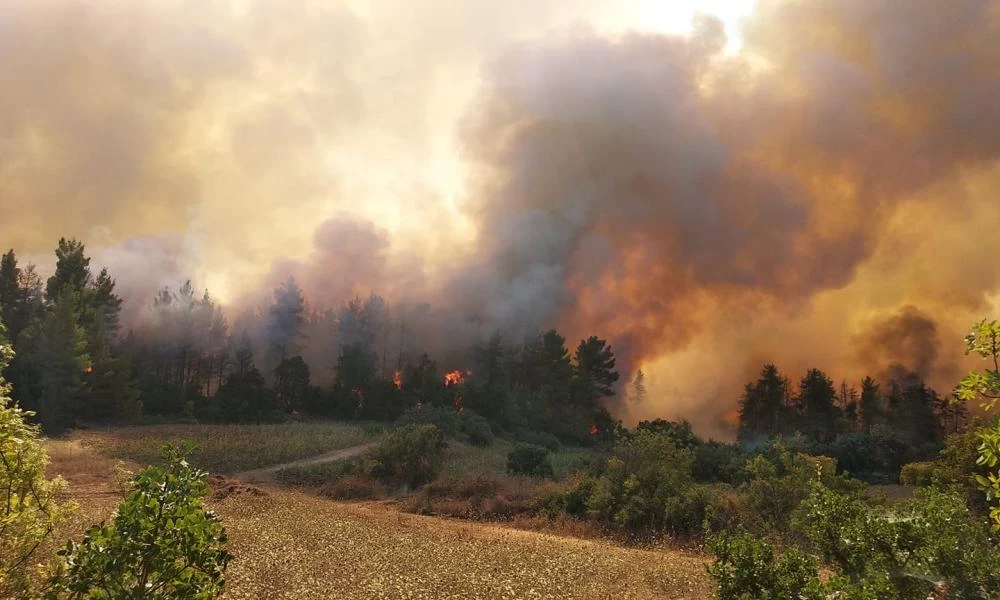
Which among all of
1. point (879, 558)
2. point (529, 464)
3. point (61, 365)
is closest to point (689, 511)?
point (529, 464)

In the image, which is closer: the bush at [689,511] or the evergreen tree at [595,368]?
the bush at [689,511]

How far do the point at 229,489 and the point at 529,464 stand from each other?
73.1 ft

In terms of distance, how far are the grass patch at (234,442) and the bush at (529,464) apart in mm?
18280

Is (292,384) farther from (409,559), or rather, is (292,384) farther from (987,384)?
(987,384)

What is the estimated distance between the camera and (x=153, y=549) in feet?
20.0

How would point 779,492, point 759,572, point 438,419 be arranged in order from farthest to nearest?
point 438,419
point 779,492
point 759,572

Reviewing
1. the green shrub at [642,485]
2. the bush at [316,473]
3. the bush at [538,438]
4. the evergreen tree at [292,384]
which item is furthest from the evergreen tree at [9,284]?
the green shrub at [642,485]

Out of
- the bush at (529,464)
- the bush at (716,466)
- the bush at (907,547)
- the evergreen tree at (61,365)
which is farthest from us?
the evergreen tree at (61,365)

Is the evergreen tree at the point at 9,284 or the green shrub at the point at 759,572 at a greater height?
the evergreen tree at the point at 9,284

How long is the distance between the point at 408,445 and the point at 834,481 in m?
26.6

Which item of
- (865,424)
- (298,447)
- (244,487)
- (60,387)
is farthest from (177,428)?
(865,424)

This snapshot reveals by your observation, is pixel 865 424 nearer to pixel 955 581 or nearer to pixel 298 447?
pixel 298 447

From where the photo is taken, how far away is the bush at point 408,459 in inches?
1519

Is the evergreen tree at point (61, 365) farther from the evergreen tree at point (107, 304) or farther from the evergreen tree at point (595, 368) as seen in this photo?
the evergreen tree at point (595, 368)
